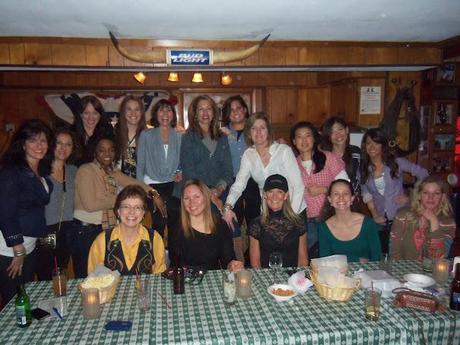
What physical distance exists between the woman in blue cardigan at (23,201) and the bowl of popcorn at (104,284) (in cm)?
95

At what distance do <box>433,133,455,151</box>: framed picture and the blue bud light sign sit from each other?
3529 millimetres

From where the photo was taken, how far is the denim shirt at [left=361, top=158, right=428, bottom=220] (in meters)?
3.49

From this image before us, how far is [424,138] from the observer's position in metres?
5.16

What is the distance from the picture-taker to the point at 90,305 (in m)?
1.77

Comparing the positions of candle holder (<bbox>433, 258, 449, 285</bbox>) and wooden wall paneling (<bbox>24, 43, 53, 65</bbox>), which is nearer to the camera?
candle holder (<bbox>433, 258, 449, 285</bbox>)

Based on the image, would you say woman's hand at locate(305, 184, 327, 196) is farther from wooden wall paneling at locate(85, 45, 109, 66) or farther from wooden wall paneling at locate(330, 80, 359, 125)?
wooden wall paneling at locate(330, 80, 359, 125)

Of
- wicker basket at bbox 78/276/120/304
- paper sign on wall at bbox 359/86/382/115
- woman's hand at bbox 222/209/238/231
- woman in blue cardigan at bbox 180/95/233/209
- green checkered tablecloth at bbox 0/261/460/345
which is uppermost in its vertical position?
paper sign on wall at bbox 359/86/382/115

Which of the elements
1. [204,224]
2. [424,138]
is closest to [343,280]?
[204,224]

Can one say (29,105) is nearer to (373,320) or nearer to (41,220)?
(41,220)

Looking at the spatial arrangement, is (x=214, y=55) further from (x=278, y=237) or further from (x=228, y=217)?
(x=278, y=237)

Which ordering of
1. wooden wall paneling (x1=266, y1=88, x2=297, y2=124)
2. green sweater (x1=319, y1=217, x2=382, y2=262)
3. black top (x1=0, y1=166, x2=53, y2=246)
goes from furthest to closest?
wooden wall paneling (x1=266, y1=88, x2=297, y2=124) → green sweater (x1=319, y1=217, x2=382, y2=262) → black top (x1=0, y1=166, x2=53, y2=246)

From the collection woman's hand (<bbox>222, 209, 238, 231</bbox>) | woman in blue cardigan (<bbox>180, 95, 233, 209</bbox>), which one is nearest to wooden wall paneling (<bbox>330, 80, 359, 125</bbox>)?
woman in blue cardigan (<bbox>180, 95, 233, 209</bbox>)

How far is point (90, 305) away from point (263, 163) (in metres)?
1.92

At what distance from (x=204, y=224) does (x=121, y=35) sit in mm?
1815
